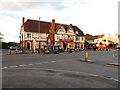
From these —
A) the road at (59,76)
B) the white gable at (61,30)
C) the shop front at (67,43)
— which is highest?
the white gable at (61,30)

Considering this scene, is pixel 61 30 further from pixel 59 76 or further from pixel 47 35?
pixel 59 76

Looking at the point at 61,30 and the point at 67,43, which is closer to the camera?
the point at 61,30

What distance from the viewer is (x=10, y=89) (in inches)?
231

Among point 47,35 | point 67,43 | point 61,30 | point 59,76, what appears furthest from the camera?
point 67,43

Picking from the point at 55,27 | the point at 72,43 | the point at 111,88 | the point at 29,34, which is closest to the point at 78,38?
the point at 72,43

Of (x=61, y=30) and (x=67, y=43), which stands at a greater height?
(x=61, y=30)

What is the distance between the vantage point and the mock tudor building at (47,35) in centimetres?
4225

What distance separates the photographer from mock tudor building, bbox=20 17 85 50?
139 ft

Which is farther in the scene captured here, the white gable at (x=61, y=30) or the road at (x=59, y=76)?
the white gable at (x=61, y=30)

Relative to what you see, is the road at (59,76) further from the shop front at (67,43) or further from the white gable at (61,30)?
the shop front at (67,43)

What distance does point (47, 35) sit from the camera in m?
46.7

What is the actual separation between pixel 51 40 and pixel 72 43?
11.2 metres

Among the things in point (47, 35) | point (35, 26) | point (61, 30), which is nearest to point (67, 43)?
point (61, 30)

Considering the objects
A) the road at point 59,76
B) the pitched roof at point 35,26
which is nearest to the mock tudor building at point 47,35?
the pitched roof at point 35,26
